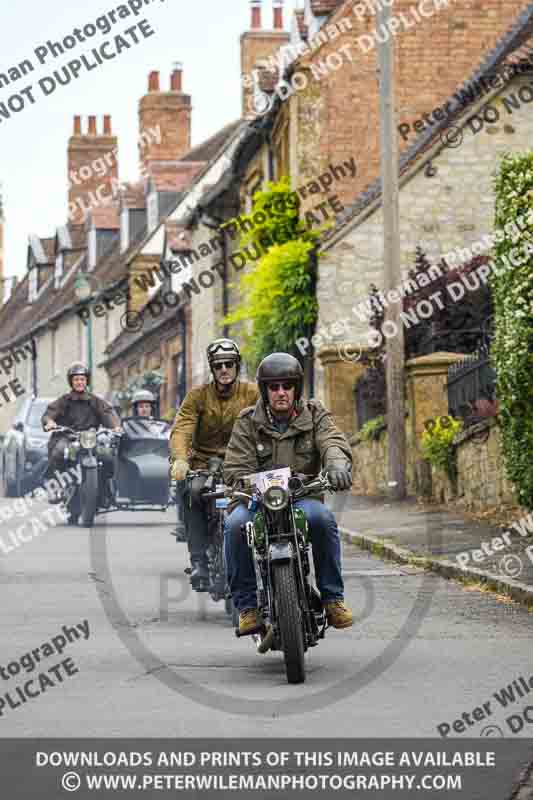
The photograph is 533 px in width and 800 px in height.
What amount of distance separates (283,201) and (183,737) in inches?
974

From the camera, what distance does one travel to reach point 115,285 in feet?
185

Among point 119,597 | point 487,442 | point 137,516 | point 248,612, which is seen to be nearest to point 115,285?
point 137,516

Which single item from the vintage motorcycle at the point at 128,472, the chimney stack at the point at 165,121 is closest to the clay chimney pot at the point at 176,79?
the chimney stack at the point at 165,121

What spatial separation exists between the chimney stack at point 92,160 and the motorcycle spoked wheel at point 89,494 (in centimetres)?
4587

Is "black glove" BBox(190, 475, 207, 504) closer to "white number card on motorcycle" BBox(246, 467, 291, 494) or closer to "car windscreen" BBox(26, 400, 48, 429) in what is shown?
"white number card on motorcycle" BBox(246, 467, 291, 494)

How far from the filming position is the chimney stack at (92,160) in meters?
66.0

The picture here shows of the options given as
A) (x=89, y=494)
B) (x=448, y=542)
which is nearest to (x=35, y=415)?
(x=89, y=494)

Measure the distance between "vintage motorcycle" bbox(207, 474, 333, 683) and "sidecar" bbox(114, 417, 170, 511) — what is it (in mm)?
12612

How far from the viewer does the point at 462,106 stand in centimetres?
2881

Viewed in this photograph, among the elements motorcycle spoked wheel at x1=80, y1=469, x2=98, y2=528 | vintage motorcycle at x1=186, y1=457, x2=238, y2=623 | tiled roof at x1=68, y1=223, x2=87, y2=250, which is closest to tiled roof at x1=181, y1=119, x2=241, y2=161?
tiled roof at x1=68, y1=223, x2=87, y2=250

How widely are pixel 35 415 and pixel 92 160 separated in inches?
1522

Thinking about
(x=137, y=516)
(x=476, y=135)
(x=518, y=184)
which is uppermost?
(x=476, y=135)
